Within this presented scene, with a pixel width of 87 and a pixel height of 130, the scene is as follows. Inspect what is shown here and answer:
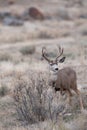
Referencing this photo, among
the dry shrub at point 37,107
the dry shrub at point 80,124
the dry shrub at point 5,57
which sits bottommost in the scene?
the dry shrub at point 80,124

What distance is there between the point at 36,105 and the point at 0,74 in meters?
6.75

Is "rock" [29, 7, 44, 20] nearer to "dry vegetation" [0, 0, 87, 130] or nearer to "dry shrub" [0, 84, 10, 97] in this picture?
"dry vegetation" [0, 0, 87, 130]

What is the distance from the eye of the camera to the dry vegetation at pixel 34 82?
465 inches

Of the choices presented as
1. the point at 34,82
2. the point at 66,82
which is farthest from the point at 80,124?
the point at 66,82

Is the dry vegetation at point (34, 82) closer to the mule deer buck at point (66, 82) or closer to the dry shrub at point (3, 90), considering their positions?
the dry shrub at point (3, 90)

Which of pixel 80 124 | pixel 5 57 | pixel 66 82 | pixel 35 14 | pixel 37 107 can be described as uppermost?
pixel 35 14

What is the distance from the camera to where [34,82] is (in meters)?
12.8

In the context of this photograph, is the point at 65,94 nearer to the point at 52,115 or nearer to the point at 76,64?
the point at 52,115

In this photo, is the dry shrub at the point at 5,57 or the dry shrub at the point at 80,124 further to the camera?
the dry shrub at the point at 5,57

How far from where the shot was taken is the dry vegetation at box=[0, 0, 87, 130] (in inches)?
465

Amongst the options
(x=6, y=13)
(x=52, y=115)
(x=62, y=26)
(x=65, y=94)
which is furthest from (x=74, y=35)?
(x=52, y=115)

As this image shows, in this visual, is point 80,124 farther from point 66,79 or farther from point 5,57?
point 5,57

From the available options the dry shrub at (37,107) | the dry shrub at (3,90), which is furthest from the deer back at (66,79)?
the dry shrub at (3,90)

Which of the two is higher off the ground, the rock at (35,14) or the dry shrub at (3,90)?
the rock at (35,14)
